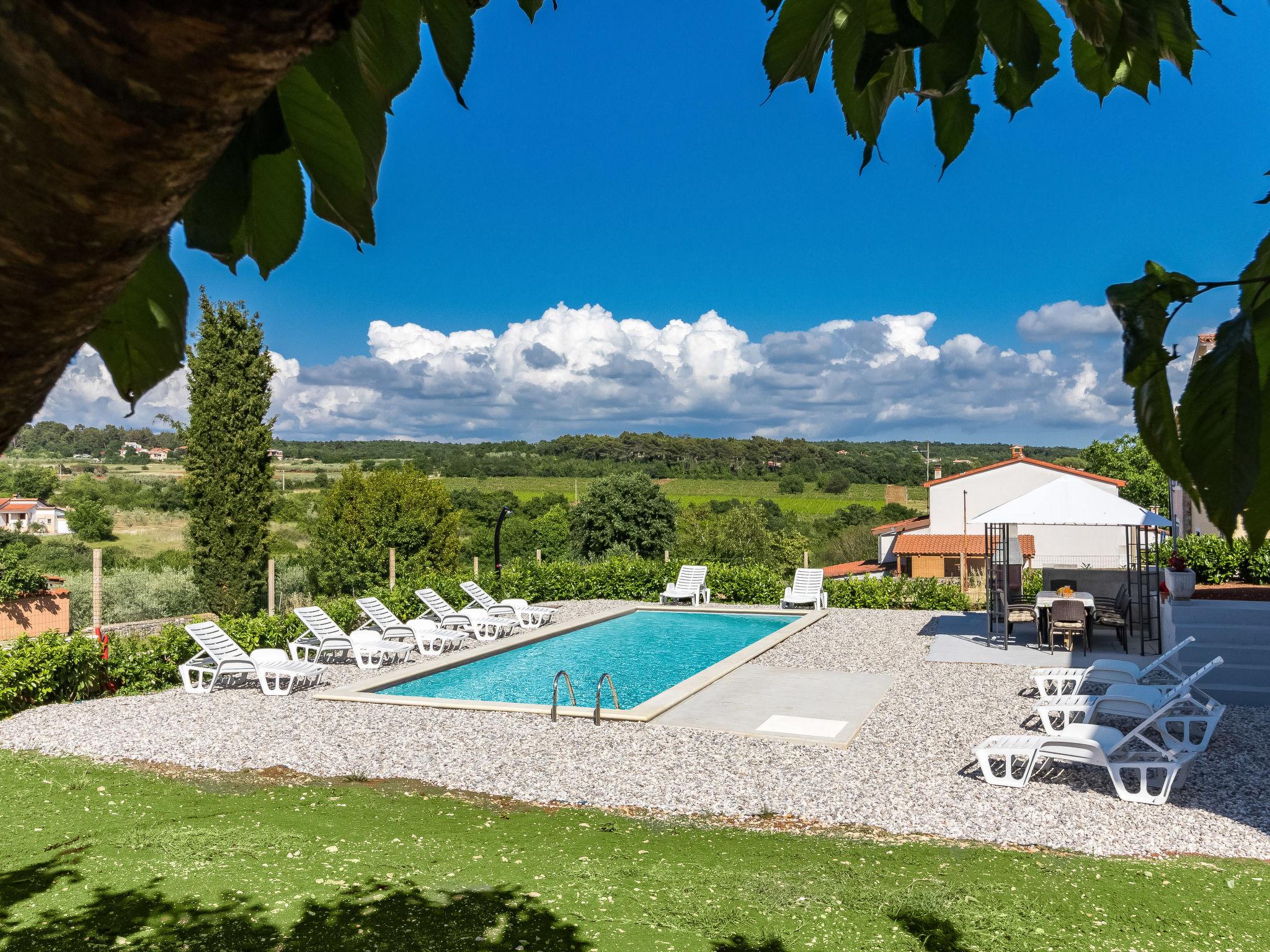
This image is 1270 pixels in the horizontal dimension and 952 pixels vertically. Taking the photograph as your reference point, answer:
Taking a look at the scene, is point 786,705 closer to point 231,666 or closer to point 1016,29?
point 231,666

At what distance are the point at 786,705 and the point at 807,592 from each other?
27.7 ft

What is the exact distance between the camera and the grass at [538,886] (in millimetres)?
4363

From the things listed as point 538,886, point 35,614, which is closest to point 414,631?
point 35,614

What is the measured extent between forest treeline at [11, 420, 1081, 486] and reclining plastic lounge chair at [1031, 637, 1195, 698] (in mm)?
54346

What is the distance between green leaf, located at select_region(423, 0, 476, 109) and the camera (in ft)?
2.77

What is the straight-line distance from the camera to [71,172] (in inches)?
16.4

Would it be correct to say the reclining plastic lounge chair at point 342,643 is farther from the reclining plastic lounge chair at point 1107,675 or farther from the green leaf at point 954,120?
the green leaf at point 954,120

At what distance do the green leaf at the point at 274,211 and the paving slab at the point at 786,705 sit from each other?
26.5 ft

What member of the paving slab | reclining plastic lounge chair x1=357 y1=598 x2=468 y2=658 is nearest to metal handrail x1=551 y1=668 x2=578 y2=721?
the paving slab

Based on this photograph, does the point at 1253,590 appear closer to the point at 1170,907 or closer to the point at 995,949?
the point at 1170,907

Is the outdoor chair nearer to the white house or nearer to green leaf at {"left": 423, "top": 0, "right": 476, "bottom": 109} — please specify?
green leaf at {"left": 423, "top": 0, "right": 476, "bottom": 109}

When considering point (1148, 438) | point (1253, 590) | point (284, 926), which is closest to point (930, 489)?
point (1253, 590)

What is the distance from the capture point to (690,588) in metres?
18.8

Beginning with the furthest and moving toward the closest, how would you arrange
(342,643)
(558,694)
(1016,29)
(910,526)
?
(910,526)
(342,643)
(558,694)
(1016,29)
